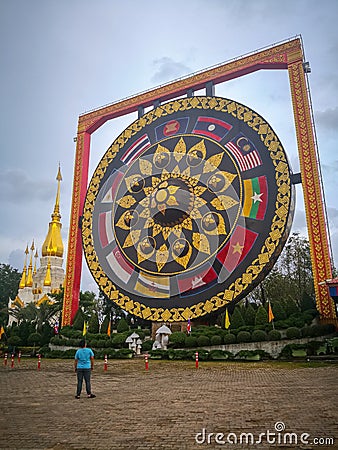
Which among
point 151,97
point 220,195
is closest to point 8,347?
point 220,195

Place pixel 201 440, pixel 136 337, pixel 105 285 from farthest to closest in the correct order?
pixel 105 285, pixel 136 337, pixel 201 440

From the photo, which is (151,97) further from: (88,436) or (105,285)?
(88,436)

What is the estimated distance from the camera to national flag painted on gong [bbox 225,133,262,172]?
1670 centimetres

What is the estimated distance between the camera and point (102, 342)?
16.8 meters

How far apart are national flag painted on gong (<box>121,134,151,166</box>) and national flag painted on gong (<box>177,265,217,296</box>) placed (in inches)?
285

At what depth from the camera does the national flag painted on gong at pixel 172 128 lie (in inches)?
766

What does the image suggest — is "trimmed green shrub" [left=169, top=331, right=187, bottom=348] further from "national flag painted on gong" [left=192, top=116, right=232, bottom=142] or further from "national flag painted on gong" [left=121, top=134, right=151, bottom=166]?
"national flag painted on gong" [left=121, top=134, right=151, bottom=166]

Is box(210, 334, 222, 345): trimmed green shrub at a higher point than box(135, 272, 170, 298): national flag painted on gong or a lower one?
lower

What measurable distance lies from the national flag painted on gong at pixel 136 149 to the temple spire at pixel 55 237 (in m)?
20.7

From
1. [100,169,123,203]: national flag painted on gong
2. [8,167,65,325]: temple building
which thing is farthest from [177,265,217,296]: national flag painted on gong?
[8,167,65,325]: temple building

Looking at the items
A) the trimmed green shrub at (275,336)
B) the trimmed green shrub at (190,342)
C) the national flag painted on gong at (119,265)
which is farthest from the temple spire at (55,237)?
the trimmed green shrub at (275,336)

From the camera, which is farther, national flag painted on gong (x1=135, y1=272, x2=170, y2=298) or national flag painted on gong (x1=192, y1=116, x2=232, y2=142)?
national flag painted on gong (x1=192, y1=116, x2=232, y2=142)

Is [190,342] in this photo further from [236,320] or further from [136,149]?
[136,149]

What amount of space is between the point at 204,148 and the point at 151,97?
18.6 ft
